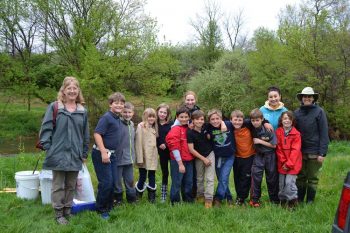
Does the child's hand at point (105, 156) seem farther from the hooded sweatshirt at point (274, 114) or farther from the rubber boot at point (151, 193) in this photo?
the hooded sweatshirt at point (274, 114)

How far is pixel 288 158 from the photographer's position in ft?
17.3

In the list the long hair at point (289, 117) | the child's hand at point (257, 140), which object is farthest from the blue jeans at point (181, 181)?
the long hair at point (289, 117)

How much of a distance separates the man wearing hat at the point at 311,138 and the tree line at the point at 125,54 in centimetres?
1535

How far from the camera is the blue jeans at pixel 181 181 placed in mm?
5531

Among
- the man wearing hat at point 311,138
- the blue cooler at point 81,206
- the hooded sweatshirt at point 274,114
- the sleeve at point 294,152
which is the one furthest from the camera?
the hooded sweatshirt at point 274,114

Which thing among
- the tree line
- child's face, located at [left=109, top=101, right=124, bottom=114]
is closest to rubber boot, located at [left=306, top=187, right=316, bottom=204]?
child's face, located at [left=109, top=101, right=124, bottom=114]

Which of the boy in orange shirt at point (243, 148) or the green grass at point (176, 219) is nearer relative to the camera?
the green grass at point (176, 219)

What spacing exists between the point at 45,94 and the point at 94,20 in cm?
534

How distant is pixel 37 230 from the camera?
14.5 ft

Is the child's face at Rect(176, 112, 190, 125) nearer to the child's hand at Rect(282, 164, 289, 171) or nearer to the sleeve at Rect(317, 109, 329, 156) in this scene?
the child's hand at Rect(282, 164, 289, 171)

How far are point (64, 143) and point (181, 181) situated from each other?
6.25 feet

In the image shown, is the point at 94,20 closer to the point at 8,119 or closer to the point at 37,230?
the point at 8,119

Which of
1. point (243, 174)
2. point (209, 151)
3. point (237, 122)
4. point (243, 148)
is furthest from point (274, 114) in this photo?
point (209, 151)

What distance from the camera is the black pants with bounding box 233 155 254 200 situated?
560 centimetres
